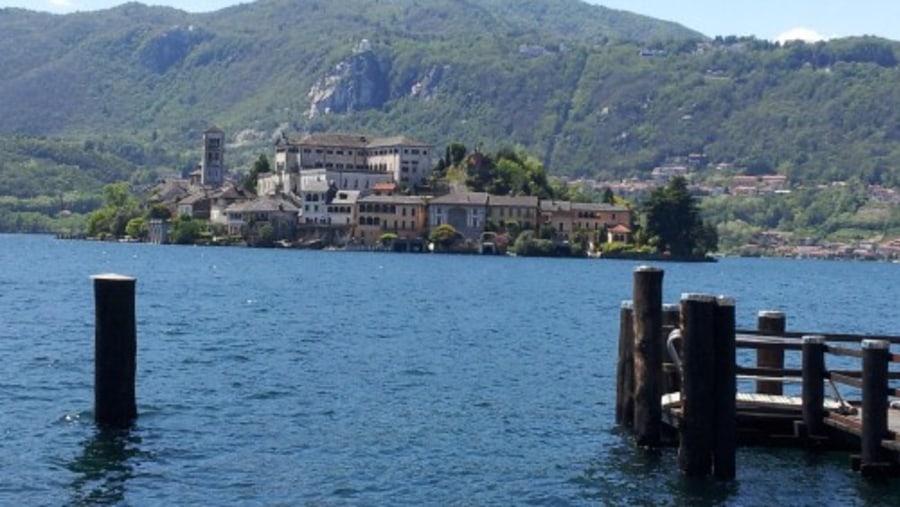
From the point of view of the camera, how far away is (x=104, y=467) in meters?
32.9

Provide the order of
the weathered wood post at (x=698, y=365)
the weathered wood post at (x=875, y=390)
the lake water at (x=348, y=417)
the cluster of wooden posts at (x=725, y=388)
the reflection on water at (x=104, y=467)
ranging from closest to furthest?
the weathered wood post at (x=698, y=365)
the cluster of wooden posts at (x=725, y=388)
the weathered wood post at (x=875, y=390)
the reflection on water at (x=104, y=467)
the lake water at (x=348, y=417)

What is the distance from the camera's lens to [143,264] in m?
164

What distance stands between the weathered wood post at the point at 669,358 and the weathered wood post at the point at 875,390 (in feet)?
16.9

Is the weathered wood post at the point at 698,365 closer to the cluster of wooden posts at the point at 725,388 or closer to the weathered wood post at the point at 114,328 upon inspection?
the cluster of wooden posts at the point at 725,388

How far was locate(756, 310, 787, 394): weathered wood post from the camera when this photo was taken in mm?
36656

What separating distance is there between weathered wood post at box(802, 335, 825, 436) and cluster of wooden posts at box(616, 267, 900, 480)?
0.8 inches

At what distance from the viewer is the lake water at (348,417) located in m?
31.6

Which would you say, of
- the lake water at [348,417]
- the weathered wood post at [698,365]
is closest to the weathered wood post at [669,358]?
the lake water at [348,417]

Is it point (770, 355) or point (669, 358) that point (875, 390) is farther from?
point (770, 355)

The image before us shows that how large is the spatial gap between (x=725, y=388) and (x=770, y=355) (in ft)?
25.1

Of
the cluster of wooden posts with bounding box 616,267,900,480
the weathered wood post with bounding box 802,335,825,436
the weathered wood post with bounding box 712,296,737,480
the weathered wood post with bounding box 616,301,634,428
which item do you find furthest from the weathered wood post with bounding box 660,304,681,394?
the weathered wood post with bounding box 712,296,737,480

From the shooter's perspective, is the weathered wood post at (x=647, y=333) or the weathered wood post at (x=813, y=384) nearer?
the weathered wood post at (x=813, y=384)

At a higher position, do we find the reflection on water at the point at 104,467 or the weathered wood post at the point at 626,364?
the weathered wood post at the point at 626,364

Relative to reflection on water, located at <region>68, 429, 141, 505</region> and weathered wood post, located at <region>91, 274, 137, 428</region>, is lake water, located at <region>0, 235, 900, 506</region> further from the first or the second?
weathered wood post, located at <region>91, 274, 137, 428</region>
